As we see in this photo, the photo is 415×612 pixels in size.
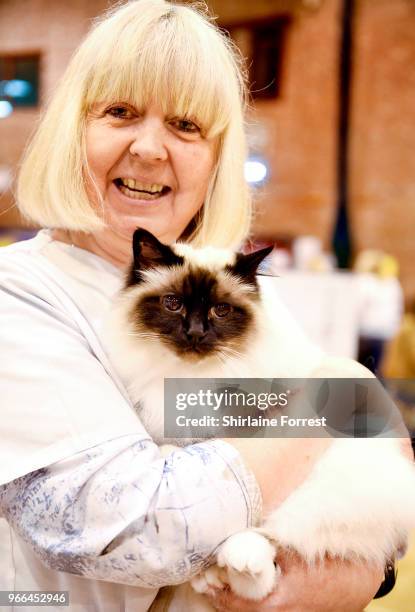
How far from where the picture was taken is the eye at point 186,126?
109cm

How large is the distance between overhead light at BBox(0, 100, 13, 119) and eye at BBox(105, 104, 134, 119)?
116cm

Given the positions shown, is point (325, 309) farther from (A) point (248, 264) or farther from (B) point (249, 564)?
(B) point (249, 564)

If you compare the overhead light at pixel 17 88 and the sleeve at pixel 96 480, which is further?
the overhead light at pixel 17 88

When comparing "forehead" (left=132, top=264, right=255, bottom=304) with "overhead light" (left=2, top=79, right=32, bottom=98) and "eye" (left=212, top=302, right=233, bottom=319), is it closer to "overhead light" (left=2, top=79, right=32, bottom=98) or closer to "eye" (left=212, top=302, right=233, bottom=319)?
"eye" (left=212, top=302, right=233, bottom=319)

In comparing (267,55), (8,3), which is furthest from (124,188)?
(267,55)

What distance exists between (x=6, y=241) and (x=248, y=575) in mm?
2217

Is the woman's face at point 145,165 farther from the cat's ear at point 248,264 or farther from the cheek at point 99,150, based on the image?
the cat's ear at point 248,264

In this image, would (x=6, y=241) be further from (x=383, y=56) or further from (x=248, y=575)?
(x=383, y=56)

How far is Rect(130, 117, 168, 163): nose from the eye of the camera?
1051mm

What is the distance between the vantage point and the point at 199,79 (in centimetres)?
106

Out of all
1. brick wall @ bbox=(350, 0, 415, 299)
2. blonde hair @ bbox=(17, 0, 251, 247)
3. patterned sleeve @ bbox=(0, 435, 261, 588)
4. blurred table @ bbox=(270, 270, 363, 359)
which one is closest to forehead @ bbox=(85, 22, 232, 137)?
blonde hair @ bbox=(17, 0, 251, 247)

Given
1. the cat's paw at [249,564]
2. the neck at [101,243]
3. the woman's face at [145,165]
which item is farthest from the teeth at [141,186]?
the cat's paw at [249,564]

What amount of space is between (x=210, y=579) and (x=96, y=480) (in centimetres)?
26

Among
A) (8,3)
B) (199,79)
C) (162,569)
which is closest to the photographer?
(162,569)
